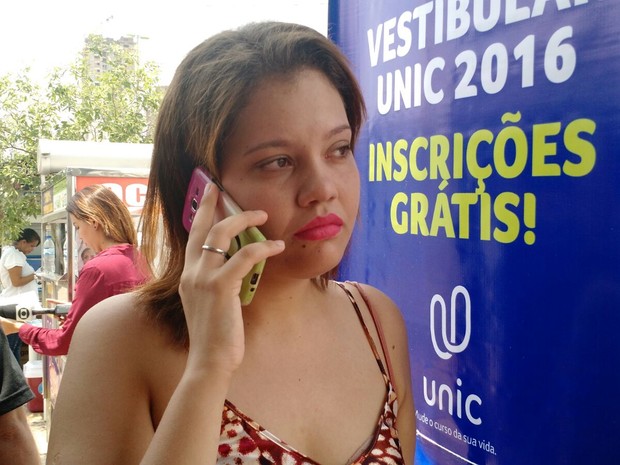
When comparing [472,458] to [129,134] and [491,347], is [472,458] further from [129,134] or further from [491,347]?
[129,134]

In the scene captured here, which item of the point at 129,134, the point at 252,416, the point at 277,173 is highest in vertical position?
the point at 129,134

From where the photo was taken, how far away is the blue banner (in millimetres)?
1070

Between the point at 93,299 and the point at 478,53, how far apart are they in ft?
10.4

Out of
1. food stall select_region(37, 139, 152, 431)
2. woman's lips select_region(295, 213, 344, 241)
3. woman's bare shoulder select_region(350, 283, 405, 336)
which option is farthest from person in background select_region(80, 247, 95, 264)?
woman's lips select_region(295, 213, 344, 241)

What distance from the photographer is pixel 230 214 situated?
117 centimetres

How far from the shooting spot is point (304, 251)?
1.22 meters

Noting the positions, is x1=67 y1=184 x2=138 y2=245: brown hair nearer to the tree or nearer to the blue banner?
the blue banner

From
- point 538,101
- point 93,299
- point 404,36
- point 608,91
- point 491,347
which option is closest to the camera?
point 608,91

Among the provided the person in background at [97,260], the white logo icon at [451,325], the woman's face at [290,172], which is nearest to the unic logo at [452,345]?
the white logo icon at [451,325]

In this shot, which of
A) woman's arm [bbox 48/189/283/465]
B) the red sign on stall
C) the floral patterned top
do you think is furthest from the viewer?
the red sign on stall

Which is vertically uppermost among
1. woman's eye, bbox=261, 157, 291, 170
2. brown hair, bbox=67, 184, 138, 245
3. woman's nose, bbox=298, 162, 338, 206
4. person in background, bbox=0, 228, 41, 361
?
woman's eye, bbox=261, 157, 291, 170

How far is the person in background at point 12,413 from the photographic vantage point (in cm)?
186

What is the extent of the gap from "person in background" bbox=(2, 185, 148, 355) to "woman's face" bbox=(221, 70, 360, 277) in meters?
2.80

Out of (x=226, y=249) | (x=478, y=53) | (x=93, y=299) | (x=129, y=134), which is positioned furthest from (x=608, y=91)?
(x=129, y=134)
